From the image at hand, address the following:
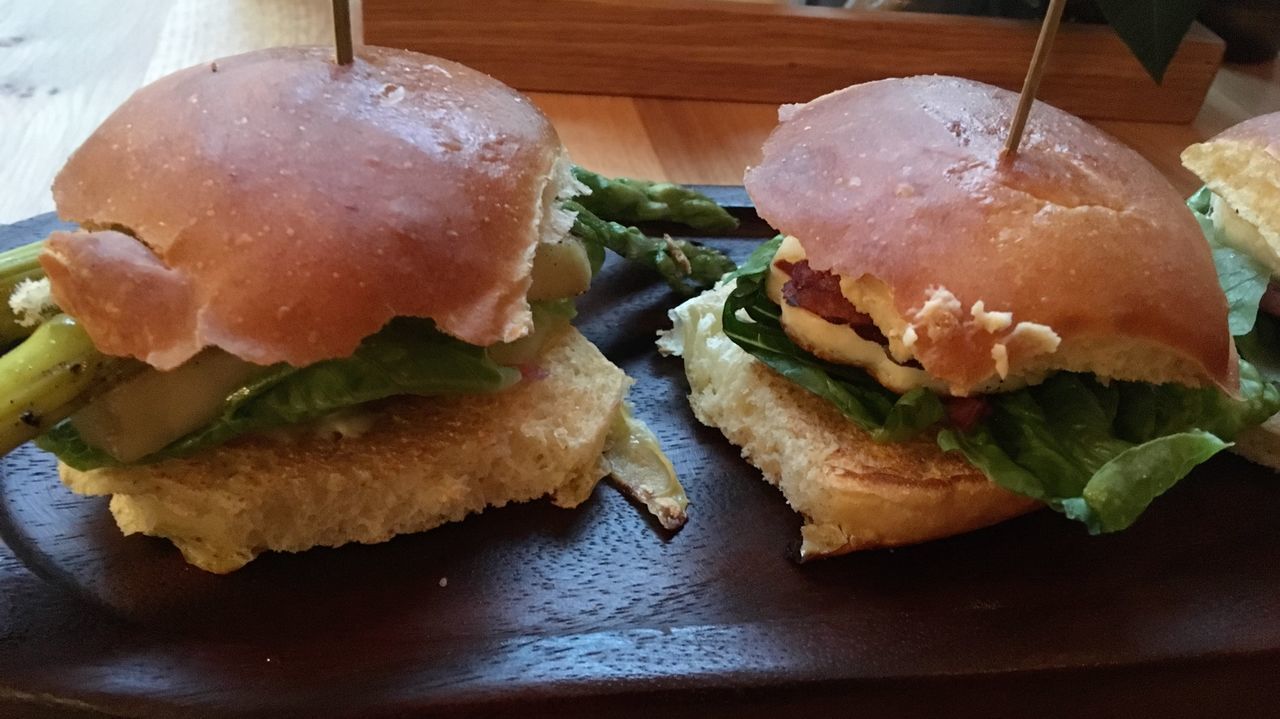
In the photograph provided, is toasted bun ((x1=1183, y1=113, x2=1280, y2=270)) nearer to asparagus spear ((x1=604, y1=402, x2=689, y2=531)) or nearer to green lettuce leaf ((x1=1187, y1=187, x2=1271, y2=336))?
green lettuce leaf ((x1=1187, y1=187, x2=1271, y2=336))

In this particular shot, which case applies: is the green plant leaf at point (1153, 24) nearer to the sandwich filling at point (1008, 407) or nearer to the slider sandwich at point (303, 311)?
the sandwich filling at point (1008, 407)

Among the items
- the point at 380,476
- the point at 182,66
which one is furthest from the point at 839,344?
the point at 182,66

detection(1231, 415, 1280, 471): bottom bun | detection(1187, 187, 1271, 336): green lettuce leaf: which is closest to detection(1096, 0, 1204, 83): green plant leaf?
detection(1187, 187, 1271, 336): green lettuce leaf

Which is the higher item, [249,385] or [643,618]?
[249,385]

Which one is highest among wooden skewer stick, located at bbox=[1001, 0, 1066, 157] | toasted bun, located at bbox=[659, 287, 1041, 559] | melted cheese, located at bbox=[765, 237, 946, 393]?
wooden skewer stick, located at bbox=[1001, 0, 1066, 157]

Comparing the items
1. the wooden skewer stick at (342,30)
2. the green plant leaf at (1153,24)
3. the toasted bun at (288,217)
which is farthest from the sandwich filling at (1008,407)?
the green plant leaf at (1153,24)

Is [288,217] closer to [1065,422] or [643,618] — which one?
[643,618]
